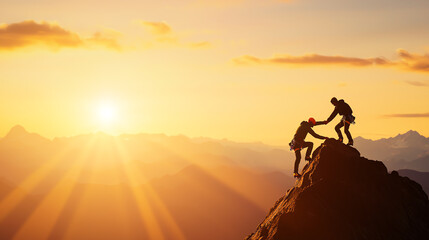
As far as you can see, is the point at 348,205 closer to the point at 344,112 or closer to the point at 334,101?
the point at 344,112

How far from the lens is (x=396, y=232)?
24406mm

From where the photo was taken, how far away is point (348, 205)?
953 inches

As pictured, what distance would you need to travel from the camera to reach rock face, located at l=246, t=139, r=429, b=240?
76.8 feet

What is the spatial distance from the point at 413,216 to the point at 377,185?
3192mm

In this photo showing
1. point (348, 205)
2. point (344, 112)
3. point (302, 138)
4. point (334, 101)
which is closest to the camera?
point (348, 205)

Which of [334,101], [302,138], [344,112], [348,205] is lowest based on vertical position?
[348,205]

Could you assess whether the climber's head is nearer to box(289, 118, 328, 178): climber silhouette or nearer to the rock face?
box(289, 118, 328, 178): climber silhouette

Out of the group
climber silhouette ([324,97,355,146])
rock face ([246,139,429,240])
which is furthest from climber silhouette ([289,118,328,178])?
rock face ([246,139,429,240])

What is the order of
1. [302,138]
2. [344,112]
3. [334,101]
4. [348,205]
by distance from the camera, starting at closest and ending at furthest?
[348,205]
[302,138]
[344,112]
[334,101]

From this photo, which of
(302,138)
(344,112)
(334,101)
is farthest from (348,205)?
(334,101)

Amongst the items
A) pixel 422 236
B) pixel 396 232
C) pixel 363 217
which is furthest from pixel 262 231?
pixel 422 236

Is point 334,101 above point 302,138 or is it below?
above

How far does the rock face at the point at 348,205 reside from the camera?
23.4 m

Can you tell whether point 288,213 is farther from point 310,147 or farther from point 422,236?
point 422,236
